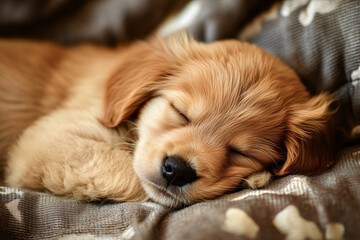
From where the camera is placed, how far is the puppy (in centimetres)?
163

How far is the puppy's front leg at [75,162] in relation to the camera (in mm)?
1666

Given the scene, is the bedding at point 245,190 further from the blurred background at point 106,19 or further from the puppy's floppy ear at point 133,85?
the puppy's floppy ear at point 133,85

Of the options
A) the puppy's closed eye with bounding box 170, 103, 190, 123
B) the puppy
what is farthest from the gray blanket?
the puppy's closed eye with bounding box 170, 103, 190, 123

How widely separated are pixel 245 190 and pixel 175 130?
0.45 m

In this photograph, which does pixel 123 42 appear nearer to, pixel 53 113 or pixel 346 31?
pixel 53 113

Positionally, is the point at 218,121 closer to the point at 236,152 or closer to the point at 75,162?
the point at 236,152

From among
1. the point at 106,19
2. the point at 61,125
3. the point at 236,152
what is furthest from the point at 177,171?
the point at 106,19

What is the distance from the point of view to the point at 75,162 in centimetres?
171

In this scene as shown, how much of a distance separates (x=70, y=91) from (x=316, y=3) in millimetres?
1623

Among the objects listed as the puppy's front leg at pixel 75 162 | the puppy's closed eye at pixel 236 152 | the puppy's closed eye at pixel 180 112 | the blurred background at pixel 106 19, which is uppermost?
the blurred background at pixel 106 19

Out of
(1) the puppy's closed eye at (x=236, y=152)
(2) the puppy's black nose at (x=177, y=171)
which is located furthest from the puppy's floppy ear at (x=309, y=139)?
(2) the puppy's black nose at (x=177, y=171)

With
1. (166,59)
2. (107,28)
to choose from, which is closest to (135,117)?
(166,59)

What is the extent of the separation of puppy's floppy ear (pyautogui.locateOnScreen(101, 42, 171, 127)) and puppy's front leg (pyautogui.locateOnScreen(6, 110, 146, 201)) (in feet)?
0.40

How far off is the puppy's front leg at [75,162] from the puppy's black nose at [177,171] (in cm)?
25
